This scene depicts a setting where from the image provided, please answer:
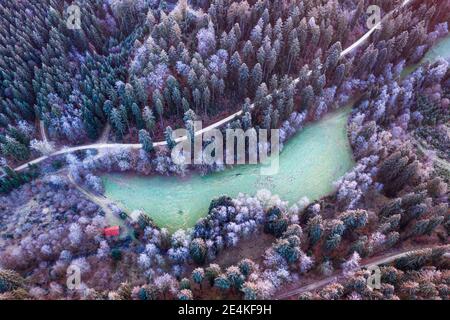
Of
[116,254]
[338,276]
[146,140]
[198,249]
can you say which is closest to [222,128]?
[146,140]

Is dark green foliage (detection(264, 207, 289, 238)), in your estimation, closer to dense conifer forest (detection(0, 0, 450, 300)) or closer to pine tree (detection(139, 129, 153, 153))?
dense conifer forest (detection(0, 0, 450, 300))

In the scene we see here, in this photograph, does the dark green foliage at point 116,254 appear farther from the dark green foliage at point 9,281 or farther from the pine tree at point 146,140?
the pine tree at point 146,140

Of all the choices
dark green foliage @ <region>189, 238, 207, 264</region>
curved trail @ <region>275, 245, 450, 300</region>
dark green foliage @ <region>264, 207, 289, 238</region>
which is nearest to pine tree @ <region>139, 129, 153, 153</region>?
dark green foliage @ <region>189, 238, 207, 264</region>

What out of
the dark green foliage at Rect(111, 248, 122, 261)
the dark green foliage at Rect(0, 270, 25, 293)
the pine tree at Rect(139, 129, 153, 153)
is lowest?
the dark green foliage at Rect(0, 270, 25, 293)

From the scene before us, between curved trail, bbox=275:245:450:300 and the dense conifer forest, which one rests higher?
the dense conifer forest

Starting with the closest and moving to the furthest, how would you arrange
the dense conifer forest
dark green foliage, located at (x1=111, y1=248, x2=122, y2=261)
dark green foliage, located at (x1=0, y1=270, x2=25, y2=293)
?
dark green foliage, located at (x1=0, y1=270, x2=25, y2=293) < the dense conifer forest < dark green foliage, located at (x1=111, y1=248, x2=122, y2=261)

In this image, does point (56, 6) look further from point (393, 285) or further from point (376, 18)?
point (393, 285)

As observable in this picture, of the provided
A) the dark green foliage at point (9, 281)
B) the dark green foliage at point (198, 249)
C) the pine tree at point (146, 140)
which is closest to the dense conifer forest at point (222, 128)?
the dark green foliage at point (9, 281)

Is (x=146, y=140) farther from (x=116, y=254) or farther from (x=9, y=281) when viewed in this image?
(x=9, y=281)

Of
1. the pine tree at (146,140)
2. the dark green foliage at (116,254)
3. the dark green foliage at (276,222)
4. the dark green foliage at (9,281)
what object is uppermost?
the pine tree at (146,140)
